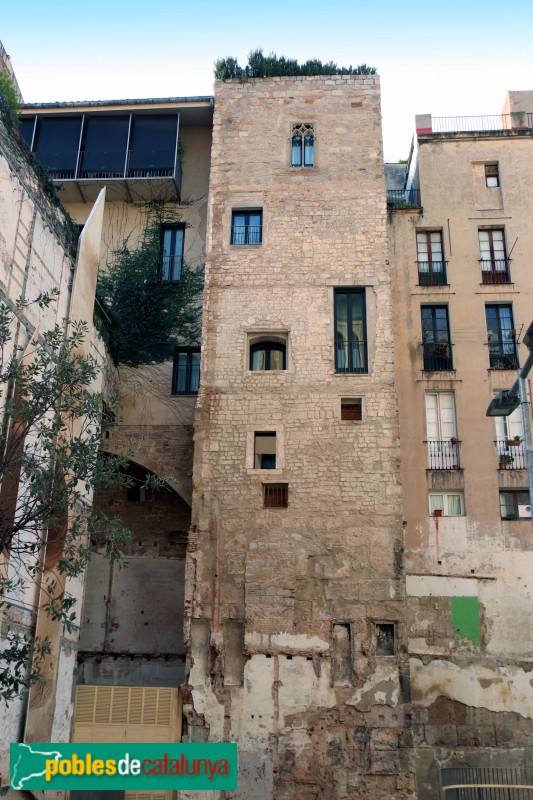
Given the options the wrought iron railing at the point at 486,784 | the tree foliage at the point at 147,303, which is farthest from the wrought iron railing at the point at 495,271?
the wrought iron railing at the point at 486,784

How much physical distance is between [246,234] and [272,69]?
533cm

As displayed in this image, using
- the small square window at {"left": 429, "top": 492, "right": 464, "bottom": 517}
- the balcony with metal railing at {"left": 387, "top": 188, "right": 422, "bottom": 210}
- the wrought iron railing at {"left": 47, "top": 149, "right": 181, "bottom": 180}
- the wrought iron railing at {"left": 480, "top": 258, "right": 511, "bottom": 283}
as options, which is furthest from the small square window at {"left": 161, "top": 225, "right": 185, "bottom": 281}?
the small square window at {"left": 429, "top": 492, "right": 464, "bottom": 517}

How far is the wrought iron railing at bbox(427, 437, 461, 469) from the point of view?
21688 millimetres

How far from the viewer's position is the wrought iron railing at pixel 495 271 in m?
23.5

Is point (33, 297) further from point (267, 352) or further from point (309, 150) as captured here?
point (309, 150)

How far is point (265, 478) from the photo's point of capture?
1911 centimetres

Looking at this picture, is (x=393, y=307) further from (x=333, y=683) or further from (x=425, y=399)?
(x=333, y=683)

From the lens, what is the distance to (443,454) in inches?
859

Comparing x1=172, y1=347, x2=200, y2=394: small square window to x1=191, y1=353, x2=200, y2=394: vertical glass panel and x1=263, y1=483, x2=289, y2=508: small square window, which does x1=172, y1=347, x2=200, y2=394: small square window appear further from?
x1=263, y1=483, x2=289, y2=508: small square window

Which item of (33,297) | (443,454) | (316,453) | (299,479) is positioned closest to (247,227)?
(316,453)

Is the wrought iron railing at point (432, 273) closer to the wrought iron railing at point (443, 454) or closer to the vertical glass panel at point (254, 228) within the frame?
the wrought iron railing at point (443, 454)

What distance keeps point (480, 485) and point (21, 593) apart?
39.2ft

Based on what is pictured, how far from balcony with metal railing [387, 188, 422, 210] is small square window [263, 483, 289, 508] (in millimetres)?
10111

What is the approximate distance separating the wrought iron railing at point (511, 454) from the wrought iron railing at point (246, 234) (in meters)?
8.45
